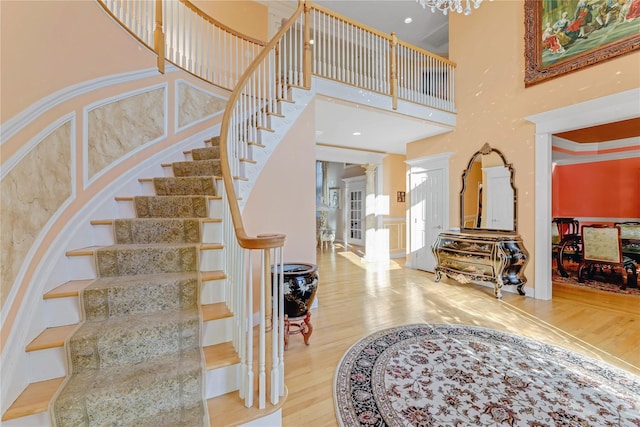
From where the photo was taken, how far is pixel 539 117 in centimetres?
357

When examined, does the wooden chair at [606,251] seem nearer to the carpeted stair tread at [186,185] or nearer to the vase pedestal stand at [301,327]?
the vase pedestal stand at [301,327]

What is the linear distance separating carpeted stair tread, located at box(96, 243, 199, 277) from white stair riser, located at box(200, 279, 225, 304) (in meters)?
0.21

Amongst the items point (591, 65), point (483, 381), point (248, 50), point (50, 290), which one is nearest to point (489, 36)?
point (591, 65)

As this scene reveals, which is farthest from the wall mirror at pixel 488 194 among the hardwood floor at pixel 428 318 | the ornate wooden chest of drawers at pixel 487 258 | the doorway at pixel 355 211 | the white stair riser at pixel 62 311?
the white stair riser at pixel 62 311

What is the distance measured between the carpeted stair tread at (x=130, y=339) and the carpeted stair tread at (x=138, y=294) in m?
0.06

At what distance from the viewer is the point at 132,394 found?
126 centimetres

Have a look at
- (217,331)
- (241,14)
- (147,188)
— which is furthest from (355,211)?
(217,331)

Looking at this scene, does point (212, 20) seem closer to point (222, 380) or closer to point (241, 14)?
point (241, 14)

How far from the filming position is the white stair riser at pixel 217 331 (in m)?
1.65

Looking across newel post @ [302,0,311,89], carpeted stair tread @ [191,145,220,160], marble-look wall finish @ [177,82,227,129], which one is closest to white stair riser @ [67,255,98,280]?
carpeted stair tread @ [191,145,220,160]

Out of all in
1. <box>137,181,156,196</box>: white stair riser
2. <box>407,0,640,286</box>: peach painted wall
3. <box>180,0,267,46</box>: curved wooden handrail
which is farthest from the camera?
<box>407,0,640,286</box>: peach painted wall

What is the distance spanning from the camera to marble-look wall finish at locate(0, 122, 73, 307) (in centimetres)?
130

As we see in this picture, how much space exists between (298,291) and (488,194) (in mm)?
3625

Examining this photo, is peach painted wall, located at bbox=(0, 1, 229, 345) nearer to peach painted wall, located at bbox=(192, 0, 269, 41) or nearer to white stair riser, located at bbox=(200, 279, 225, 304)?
white stair riser, located at bbox=(200, 279, 225, 304)
